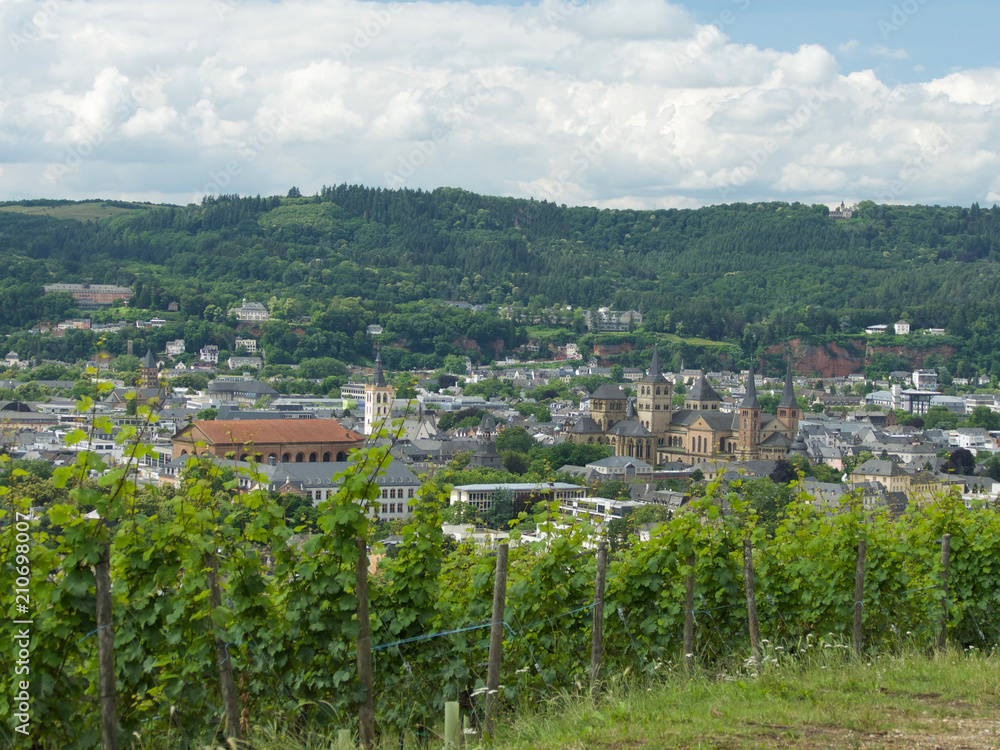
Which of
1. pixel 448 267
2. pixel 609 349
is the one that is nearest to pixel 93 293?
pixel 448 267

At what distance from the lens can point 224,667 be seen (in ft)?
19.7

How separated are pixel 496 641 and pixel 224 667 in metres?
1.49

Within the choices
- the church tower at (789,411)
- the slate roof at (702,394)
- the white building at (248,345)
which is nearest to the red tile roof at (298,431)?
the slate roof at (702,394)

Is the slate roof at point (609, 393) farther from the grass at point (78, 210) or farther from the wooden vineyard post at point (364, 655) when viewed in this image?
the grass at point (78, 210)

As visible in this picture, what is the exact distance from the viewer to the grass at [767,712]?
593cm

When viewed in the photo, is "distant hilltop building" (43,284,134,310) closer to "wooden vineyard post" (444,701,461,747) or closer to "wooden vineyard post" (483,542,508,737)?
"wooden vineyard post" (483,542,508,737)

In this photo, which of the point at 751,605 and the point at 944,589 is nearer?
the point at 751,605

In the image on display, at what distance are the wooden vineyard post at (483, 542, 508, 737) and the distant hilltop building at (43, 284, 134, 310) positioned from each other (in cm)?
12792

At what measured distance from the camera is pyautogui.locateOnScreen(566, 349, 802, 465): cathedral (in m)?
70.9

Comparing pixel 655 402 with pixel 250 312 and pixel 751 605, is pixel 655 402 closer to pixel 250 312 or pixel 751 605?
pixel 751 605

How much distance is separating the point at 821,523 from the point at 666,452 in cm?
6551

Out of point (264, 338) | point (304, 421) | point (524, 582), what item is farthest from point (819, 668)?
point (264, 338)

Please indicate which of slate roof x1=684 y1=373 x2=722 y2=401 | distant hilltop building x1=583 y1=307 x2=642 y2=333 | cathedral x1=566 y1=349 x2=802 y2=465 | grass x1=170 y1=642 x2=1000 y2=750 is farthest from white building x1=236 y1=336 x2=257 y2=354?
grass x1=170 y1=642 x2=1000 y2=750

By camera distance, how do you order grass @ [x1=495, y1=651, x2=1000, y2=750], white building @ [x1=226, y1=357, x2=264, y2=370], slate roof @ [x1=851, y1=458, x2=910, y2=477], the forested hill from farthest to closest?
the forested hill
white building @ [x1=226, y1=357, x2=264, y2=370]
slate roof @ [x1=851, y1=458, x2=910, y2=477]
grass @ [x1=495, y1=651, x2=1000, y2=750]
